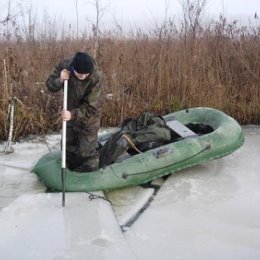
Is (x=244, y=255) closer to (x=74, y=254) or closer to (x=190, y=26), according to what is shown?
(x=74, y=254)

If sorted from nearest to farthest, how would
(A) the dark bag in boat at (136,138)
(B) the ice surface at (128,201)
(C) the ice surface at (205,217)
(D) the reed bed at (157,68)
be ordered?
(C) the ice surface at (205,217)
(B) the ice surface at (128,201)
(A) the dark bag in boat at (136,138)
(D) the reed bed at (157,68)

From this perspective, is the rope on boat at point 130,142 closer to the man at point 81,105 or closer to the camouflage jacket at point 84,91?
the man at point 81,105

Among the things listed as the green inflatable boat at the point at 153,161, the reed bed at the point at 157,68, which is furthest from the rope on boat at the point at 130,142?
the reed bed at the point at 157,68

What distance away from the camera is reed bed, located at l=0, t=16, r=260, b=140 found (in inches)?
300

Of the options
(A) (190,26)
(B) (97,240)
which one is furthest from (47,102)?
(B) (97,240)

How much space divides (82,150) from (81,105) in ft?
1.59

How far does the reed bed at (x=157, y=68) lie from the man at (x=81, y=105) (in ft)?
7.68

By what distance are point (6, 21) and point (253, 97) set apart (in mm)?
4211

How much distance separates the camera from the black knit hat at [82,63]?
443cm

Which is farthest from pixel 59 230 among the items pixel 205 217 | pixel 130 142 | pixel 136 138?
pixel 136 138

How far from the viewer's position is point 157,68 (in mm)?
8000

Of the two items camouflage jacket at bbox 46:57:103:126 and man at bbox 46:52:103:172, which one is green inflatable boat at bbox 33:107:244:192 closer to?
man at bbox 46:52:103:172

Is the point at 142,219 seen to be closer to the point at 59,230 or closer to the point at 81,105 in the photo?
the point at 59,230

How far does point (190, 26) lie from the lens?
8.52 meters
